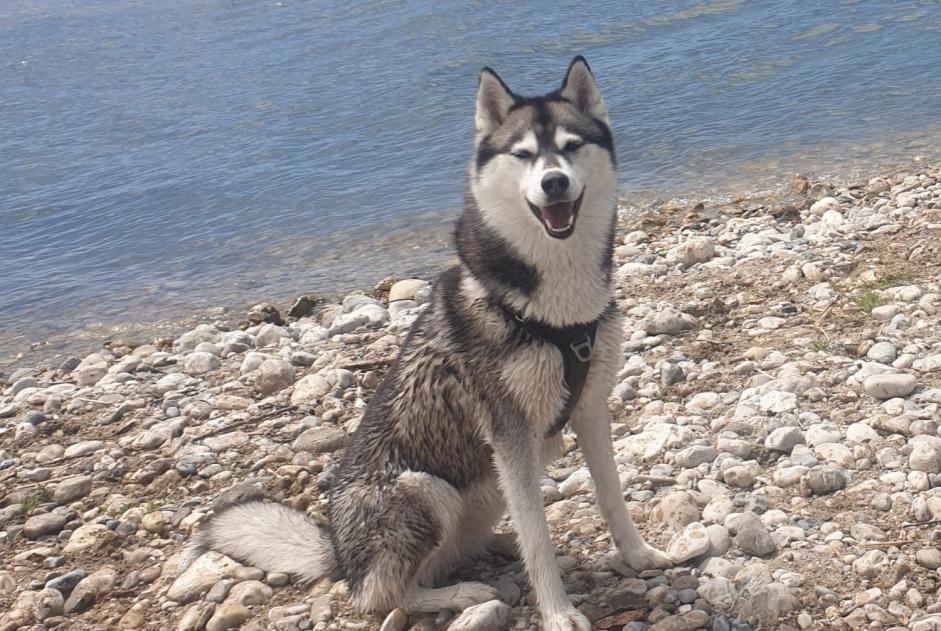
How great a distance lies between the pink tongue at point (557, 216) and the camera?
374cm

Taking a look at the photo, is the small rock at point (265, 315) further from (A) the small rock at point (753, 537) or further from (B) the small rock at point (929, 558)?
(B) the small rock at point (929, 558)

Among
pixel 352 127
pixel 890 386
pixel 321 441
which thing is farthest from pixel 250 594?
pixel 352 127

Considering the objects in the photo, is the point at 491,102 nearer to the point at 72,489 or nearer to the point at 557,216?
the point at 557,216

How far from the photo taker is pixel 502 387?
3771mm

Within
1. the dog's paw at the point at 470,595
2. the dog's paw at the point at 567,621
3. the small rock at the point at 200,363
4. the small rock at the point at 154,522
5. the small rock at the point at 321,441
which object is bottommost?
the dog's paw at the point at 567,621

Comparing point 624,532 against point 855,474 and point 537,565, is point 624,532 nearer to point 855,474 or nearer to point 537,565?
point 537,565

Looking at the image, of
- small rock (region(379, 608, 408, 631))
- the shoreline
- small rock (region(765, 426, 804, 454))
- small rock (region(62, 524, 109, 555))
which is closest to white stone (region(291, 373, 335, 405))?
small rock (region(62, 524, 109, 555))

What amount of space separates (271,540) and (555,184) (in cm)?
210

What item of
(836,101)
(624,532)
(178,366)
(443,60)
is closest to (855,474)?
(624,532)

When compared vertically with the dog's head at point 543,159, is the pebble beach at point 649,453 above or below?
below

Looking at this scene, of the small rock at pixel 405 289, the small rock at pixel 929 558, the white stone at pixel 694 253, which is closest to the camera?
the small rock at pixel 929 558

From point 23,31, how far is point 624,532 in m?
24.5

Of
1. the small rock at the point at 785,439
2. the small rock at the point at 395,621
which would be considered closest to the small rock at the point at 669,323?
the small rock at the point at 785,439

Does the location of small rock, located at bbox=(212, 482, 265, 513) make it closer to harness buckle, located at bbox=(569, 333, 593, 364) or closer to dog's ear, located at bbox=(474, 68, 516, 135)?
harness buckle, located at bbox=(569, 333, 593, 364)
